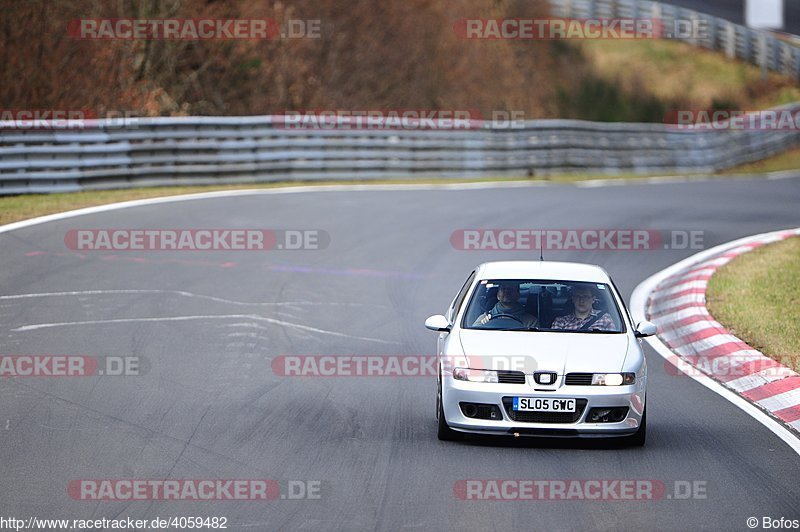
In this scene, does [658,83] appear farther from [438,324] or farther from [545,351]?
[545,351]

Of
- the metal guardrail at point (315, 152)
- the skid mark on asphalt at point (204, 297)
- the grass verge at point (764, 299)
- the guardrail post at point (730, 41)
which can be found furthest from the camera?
the guardrail post at point (730, 41)

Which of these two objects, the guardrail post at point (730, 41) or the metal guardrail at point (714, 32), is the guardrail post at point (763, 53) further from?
the guardrail post at point (730, 41)

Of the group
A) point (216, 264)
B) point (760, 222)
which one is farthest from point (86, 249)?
point (760, 222)

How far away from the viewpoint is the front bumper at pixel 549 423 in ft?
30.6

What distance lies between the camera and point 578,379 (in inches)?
372

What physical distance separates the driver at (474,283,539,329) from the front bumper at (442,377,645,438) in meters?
0.97

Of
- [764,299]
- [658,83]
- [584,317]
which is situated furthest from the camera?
[658,83]

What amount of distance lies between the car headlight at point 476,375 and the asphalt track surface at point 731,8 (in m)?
45.6

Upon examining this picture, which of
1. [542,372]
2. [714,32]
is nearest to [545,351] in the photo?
[542,372]

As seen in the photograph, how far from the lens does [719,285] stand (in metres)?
16.8

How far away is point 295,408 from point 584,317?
8.14 ft

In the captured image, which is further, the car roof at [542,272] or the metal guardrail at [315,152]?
the metal guardrail at [315,152]

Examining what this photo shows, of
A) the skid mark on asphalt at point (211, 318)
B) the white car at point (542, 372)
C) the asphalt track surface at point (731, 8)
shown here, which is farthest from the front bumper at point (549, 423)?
the asphalt track surface at point (731, 8)

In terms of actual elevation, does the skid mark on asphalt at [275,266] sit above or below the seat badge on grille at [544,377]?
below
